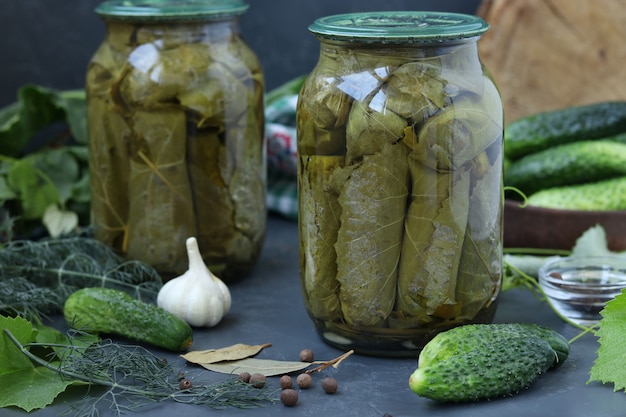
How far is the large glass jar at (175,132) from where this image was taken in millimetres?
1365

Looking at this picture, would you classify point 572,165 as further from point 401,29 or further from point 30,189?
point 30,189

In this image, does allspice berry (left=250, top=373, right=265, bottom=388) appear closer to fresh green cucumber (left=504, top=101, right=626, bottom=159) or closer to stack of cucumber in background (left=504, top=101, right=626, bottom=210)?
stack of cucumber in background (left=504, top=101, right=626, bottom=210)

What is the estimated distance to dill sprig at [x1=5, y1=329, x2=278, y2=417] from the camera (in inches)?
41.7

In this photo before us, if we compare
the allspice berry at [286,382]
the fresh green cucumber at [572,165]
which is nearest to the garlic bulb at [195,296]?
the allspice berry at [286,382]

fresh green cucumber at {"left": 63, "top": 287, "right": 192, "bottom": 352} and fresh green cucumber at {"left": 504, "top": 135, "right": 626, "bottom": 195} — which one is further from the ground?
fresh green cucumber at {"left": 504, "top": 135, "right": 626, "bottom": 195}

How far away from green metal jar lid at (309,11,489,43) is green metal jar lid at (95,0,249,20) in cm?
26

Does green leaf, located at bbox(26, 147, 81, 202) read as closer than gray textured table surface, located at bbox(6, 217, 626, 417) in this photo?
No

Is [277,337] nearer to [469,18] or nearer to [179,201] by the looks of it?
[179,201]

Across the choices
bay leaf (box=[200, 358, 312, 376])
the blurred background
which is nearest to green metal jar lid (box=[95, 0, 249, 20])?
bay leaf (box=[200, 358, 312, 376])

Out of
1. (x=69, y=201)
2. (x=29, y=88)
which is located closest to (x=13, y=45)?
(x=29, y=88)

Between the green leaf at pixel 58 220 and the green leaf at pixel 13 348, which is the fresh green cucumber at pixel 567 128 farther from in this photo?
the green leaf at pixel 13 348

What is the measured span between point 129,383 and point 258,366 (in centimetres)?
15

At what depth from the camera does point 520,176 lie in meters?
1.61

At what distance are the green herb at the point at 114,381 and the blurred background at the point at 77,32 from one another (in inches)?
40.5
